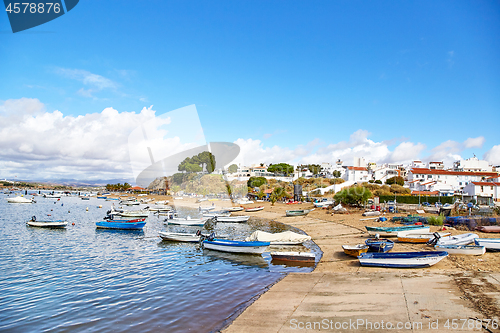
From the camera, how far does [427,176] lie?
80.4 metres

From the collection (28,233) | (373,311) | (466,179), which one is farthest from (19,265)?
(466,179)

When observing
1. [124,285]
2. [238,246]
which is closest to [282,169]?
[238,246]

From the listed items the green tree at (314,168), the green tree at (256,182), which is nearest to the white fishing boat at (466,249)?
the green tree at (256,182)

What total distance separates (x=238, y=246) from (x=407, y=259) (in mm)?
11986

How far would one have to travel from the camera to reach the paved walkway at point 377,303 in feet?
31.0

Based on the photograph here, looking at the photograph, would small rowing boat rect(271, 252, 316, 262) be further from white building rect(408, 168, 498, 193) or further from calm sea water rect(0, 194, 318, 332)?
white building rect(408, 168, 498, 193)

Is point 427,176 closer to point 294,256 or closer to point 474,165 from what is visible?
point 474,165

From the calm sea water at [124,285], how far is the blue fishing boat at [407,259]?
4193 millimetres

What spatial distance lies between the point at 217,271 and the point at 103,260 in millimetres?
9344

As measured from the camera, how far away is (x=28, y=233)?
31.8m

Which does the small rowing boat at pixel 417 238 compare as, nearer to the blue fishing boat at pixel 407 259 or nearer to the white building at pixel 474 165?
the blue fishing boat at pixel 407 259

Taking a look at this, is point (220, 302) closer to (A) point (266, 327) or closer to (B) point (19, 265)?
(A) point (266, 327)

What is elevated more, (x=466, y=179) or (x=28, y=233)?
(x=466, y=179)

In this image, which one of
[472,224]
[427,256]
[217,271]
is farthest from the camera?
[472,224]
